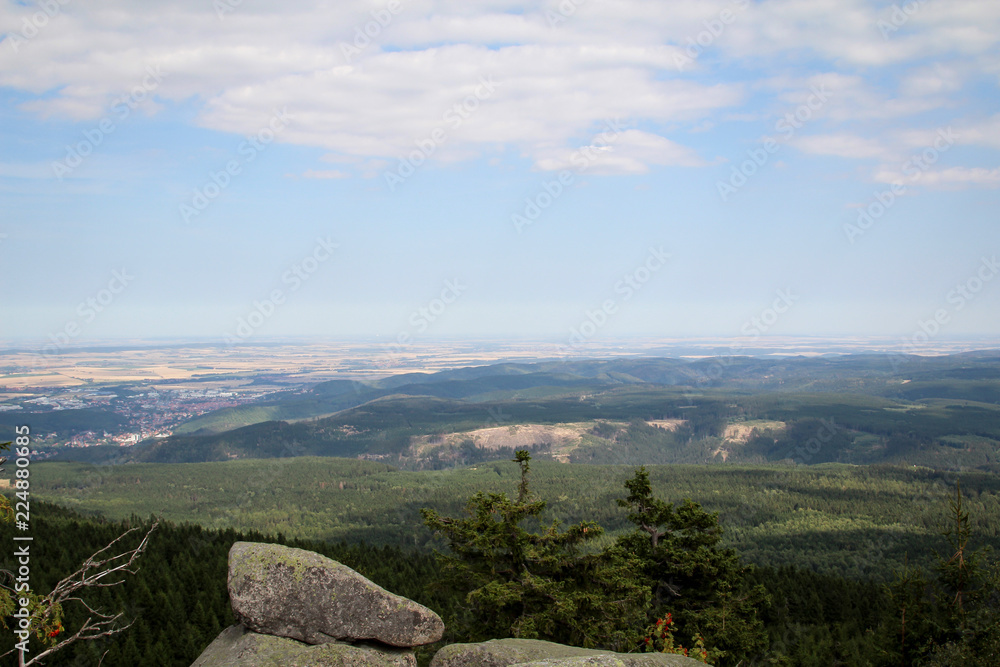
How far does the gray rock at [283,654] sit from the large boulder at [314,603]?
281 millimetres

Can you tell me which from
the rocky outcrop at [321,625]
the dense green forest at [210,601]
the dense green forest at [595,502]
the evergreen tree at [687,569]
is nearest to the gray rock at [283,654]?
the rocky outcrop at [321,625]

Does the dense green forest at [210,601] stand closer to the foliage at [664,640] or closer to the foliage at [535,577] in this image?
the foliage at [535,577]

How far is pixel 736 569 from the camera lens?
101 feet

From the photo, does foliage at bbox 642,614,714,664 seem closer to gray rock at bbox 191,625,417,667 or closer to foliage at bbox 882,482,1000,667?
foliage at bbox 882,482,1000,667

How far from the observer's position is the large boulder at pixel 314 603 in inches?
619

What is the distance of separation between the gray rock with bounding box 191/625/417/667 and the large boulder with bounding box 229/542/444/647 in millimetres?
281

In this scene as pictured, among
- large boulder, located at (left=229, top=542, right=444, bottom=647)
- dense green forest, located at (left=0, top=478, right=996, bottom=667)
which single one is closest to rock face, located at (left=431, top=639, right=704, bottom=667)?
large boulder, located at (left=229, top=542, right=444, bottom=647)

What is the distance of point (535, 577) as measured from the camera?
24.1 m

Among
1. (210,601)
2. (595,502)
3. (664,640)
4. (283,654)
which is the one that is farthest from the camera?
(595,502)

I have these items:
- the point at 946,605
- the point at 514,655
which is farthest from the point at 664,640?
the point at 946,605

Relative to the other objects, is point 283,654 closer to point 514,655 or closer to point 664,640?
point 514,655

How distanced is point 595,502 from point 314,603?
153727 millimetres

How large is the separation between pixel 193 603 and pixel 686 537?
4657cm

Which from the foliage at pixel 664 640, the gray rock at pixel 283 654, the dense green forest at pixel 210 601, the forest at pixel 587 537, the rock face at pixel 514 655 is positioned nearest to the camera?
the rock face at pixel 514 655
